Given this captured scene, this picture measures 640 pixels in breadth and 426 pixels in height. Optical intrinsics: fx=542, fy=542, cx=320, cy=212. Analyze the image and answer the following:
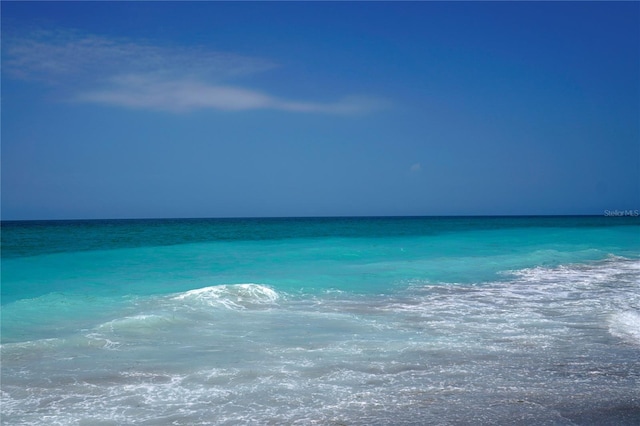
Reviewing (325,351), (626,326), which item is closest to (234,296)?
(325,351)

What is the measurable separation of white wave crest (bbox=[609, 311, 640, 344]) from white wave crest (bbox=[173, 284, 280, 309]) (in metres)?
6.25

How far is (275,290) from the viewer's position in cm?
1275

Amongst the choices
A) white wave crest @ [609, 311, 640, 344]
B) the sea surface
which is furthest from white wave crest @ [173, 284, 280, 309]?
white wave crest @ [609, 311, 640, 344]

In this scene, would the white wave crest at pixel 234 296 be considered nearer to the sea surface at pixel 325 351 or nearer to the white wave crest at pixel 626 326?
the sea surface at pixel 325 351

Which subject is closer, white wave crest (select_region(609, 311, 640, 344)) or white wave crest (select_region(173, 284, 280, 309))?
white wave crest (select_region(609, 311, 640, 344))

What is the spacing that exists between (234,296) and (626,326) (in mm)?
7383

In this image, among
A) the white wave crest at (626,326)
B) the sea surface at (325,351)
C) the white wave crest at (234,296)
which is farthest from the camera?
the white wave crest at (234,296)

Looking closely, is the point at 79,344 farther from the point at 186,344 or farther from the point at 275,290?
the point at 275,290

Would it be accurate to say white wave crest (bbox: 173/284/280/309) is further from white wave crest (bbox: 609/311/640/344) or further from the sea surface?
white wave crest (bbox: 609/311/640/344)

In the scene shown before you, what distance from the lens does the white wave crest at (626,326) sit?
744 cm

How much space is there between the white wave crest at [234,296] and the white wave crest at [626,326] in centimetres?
625

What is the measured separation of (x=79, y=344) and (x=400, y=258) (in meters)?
15.7

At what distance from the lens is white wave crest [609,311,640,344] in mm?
7441

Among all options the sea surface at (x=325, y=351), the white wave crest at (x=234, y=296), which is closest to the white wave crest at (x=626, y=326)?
the sea surface at (x=325, y=351)
